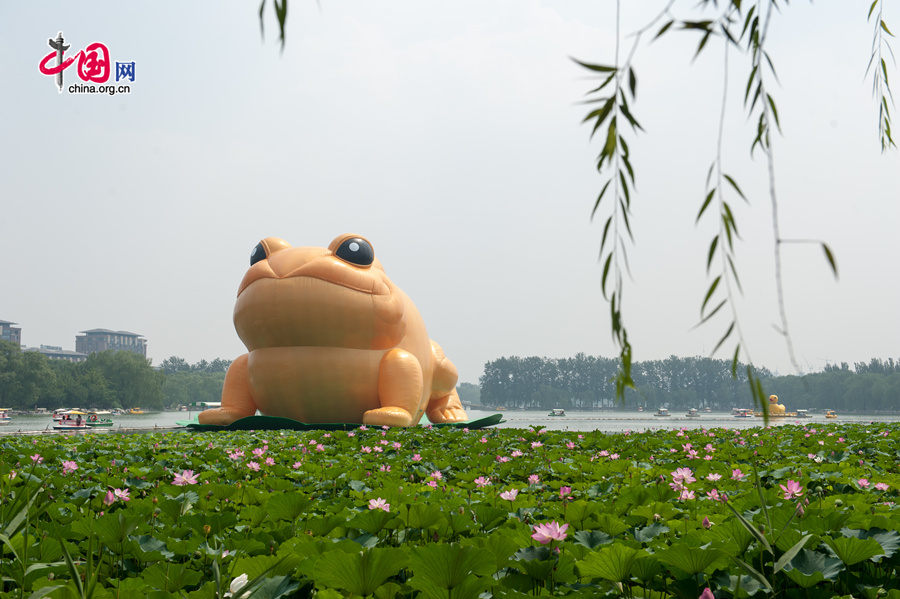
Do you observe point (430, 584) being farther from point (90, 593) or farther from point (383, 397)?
point (383, 397)

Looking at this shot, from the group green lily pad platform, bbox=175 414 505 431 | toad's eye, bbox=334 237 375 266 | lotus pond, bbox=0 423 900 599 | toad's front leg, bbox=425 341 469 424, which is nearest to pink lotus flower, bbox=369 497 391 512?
lotus pond, bbox=0 423 900 599

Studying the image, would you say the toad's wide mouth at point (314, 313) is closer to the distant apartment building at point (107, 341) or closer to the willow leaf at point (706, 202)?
the willow leaf at point (706, 202)

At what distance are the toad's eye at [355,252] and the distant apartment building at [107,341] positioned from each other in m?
159

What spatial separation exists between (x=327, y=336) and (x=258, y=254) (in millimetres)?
2582

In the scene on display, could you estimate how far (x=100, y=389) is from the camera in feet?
188

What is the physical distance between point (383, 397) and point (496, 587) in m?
11.0

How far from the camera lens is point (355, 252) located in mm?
12336

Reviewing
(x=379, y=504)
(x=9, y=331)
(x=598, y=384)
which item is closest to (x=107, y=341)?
(x=9, y=331)

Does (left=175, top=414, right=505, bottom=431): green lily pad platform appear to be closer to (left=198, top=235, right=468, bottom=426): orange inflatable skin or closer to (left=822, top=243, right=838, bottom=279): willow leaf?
(left=198, top=235, right=468, bottom=426): orange inflatable skin

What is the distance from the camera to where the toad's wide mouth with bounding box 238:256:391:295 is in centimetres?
1181

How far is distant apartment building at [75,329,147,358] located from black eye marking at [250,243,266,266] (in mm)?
157259

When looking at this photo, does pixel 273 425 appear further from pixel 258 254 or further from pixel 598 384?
pixel 598 384

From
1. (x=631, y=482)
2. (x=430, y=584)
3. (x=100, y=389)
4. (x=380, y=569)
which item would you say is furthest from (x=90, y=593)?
(x=100, y=389)

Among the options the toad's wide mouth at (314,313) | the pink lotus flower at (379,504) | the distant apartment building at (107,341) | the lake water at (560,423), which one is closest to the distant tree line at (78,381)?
the lake water at (560,423)
